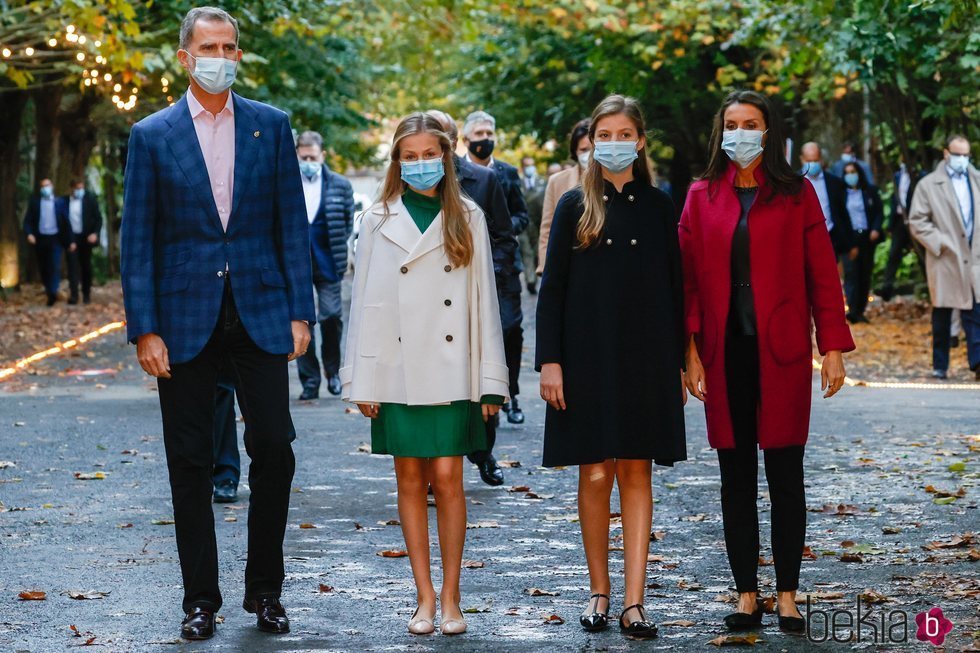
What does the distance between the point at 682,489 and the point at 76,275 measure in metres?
21.3

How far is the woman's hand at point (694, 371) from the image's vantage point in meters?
6.45

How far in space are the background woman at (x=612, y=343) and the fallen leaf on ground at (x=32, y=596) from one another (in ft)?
7.27

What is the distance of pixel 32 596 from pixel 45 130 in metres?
28.3

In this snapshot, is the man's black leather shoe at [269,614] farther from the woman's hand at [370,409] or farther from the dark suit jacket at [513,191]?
the dark suit jacket at [513,191]

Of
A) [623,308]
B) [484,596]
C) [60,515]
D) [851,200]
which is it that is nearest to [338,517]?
[60,515]

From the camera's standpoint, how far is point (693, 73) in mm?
33438

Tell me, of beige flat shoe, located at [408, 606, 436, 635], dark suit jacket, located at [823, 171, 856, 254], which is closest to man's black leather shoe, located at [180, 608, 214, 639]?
beige flat shoe, located at [408, 606, 436, 635]

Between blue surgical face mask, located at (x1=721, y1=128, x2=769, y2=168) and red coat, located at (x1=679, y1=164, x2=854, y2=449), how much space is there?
10 centimetres

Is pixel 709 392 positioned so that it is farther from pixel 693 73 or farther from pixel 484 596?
pixel 693 73

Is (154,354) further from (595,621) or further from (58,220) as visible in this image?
(58,220)

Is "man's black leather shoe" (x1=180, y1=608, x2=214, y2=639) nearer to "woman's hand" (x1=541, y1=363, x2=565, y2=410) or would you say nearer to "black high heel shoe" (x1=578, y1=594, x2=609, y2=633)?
"black high heel shoe" (x1=578, y1=594, x2=609, y2=633)

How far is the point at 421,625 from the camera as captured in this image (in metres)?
6.24

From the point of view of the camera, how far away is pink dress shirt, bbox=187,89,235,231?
6406mm

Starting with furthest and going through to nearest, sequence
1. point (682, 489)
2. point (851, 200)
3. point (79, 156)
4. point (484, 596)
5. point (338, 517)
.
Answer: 1. point (79, 156)
2. point (851, 200)
3. point (682, 489)
4. point (338, 517)
5. point (484, 596)
